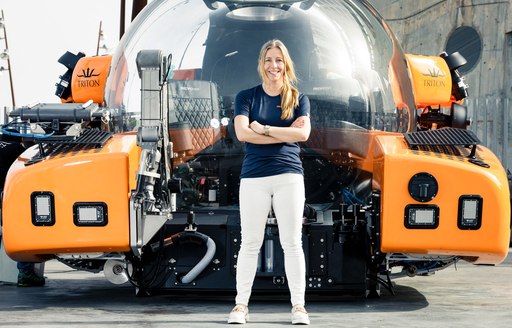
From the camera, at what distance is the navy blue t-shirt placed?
8.23 meters

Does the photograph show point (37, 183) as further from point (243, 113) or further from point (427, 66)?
point (427, 66)

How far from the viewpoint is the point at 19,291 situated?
36.1 feet

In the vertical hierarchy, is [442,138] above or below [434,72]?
below

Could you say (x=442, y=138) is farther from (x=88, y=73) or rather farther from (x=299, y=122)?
(x=88, y=73)

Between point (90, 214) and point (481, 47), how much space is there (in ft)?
62.2

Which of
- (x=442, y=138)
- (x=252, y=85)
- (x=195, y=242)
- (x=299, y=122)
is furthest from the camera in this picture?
(x=252, y=85)

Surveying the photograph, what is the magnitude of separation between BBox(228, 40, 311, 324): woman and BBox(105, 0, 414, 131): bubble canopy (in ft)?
4.32

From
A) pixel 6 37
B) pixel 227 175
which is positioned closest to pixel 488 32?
pixel 227 175

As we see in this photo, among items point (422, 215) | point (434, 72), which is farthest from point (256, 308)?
point (434, 72)

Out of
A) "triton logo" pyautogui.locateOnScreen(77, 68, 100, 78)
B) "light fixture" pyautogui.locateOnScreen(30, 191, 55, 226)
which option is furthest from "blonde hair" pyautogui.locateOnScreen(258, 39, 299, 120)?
"triton logo" pyautogui.locateOnScreen(77, 68, 100, 78)

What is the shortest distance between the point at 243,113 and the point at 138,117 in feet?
5.28

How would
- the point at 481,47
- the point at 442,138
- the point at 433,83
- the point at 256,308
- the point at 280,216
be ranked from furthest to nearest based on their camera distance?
the point at 481,47
the point at 433,83
the point at 442,138
the point at 256,308
the point at 280,216

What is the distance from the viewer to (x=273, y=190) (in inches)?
324

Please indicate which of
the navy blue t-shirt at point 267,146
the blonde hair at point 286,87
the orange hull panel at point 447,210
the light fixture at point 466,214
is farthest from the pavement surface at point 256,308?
the blonde hair at point 286,87
